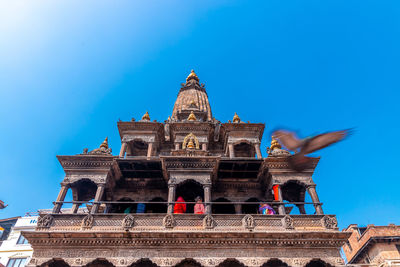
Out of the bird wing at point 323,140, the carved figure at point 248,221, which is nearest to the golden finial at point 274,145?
the bird wing at point 323,140

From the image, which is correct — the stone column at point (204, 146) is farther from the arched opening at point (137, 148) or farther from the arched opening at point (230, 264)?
the arched opening at point (230, 264)

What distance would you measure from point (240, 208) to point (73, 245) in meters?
9.89

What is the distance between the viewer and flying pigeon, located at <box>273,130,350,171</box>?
54.5 ft

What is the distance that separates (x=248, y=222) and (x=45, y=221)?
Answer: 10.5 metres

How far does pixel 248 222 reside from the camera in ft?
47.8

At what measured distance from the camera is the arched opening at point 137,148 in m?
24.1

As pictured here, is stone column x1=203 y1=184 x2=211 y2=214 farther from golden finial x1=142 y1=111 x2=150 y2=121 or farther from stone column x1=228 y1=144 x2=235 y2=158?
golden finial x1=142 y1=111 x2=150 y2=121

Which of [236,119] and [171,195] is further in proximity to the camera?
[236,119]

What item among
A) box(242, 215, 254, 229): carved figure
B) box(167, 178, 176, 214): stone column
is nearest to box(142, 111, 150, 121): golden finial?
box(167, 178, 176, 214): stone column

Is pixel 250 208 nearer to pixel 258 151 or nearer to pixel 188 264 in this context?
pixel 258 151

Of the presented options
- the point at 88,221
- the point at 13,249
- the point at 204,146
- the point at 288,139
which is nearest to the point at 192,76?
the point at 204,146

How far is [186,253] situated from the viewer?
1355 cm

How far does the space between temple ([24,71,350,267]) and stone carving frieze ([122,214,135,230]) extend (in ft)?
0.16

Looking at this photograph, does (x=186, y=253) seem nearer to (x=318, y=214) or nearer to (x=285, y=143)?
(x=318, y=214)
